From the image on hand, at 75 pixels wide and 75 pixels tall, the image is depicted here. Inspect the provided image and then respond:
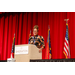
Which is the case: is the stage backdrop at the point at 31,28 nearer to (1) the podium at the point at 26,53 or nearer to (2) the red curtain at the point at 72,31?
(2) the red curtain at the point at 72,31

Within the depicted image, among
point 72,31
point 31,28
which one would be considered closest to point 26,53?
point 72,31

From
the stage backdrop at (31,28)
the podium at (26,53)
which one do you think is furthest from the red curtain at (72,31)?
the podium at (26,53)

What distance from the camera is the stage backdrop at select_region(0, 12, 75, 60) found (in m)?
5.31

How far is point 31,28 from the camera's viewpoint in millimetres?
6074

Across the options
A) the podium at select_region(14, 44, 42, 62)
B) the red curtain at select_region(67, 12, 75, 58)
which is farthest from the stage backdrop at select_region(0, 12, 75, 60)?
the podium at select_region(14, 44, 42, 62)

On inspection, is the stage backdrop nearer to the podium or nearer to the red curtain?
the red curtain

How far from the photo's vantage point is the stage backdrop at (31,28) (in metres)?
5.31

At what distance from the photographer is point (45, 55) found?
546 cm

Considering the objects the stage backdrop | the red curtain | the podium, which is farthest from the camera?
the stage backdrop

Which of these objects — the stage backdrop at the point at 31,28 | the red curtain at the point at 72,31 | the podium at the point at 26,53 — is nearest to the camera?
the podium at the point at 26,53
